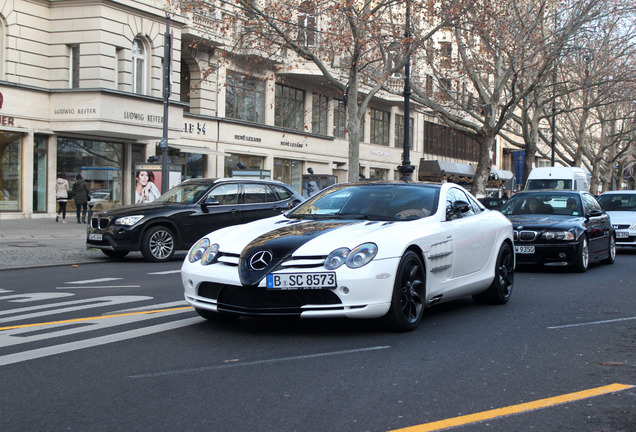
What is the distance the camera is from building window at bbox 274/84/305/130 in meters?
38.8

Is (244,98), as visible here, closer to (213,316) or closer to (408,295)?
(213,316)

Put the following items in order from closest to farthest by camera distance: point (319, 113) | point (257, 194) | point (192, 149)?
point (257, 194)
point (192, 149)
point (319, 113)

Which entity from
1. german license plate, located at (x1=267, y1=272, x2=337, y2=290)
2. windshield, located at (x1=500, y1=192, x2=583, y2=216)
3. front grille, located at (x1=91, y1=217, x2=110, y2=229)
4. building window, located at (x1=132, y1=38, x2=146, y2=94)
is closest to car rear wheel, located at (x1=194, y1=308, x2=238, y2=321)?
german license plate, located at (x1=267, y1=272, x2=337, y2=290)

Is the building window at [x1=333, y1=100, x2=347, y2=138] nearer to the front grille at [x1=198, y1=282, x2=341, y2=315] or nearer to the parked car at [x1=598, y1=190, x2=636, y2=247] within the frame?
the parked car at [x1=598, y1=190, x2=636, y2=247]

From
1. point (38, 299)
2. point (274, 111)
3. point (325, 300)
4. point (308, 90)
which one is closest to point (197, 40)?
point (274, 111)

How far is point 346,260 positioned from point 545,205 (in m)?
8.75

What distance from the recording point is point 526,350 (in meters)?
6.21

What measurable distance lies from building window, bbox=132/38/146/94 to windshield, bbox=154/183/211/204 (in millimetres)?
15011

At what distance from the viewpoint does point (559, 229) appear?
1298 cm

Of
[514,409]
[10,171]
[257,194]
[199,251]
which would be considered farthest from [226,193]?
[10,171]

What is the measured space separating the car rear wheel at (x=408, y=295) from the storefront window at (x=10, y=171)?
856 inches

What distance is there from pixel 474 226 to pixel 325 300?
2.58 meters

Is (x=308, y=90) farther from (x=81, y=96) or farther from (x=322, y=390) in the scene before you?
(x=322, y=390)

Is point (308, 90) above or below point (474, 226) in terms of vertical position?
above
